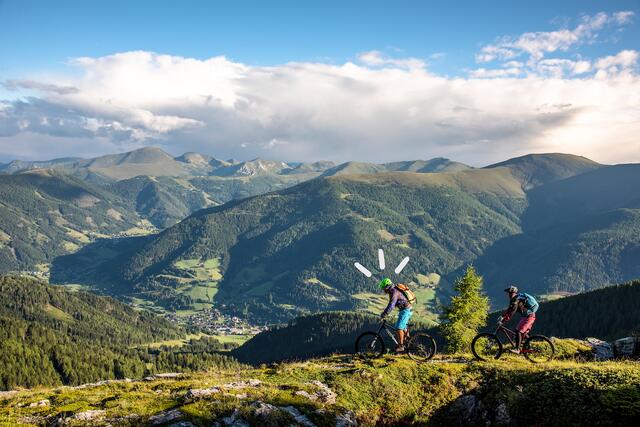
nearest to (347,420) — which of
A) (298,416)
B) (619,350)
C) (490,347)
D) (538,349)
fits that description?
(298,416)

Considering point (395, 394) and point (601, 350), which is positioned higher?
point (395, 394)

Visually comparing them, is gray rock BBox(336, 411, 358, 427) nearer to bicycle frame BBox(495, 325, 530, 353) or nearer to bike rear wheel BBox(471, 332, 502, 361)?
bike rear wheel BBox(471, 332, 502, 361)

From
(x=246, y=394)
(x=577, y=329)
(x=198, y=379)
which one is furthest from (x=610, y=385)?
(x=577, y=329)

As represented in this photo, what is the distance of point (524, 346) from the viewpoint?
27.9 meters

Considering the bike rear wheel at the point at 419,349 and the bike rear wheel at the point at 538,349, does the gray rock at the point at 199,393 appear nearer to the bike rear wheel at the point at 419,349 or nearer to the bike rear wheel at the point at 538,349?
the bike rear wheel at the point at 419,349

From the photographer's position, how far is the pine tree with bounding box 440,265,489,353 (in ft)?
182

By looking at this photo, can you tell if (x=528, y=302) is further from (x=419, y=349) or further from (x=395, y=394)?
(x=395, y=394)

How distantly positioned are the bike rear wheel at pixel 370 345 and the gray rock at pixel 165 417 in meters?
12.6

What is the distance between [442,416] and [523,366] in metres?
6.22

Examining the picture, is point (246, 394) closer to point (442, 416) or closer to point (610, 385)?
point (442, 416)

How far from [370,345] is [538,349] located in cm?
1115

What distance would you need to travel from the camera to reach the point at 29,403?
914 inches

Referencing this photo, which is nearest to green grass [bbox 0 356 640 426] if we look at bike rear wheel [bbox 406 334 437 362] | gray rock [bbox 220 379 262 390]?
gray rock [bbox 220 379 262 390]

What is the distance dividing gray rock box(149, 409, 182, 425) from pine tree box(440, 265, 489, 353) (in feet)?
141
